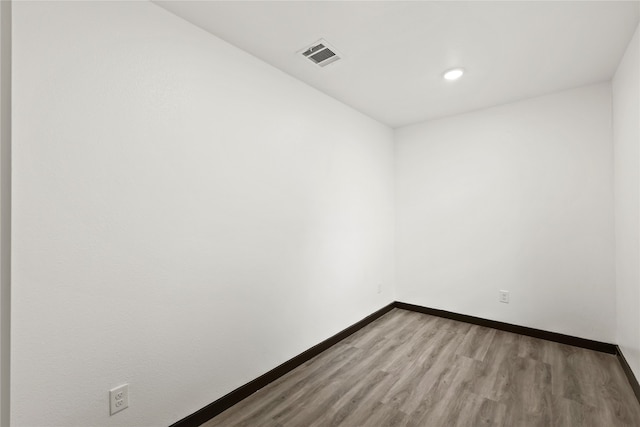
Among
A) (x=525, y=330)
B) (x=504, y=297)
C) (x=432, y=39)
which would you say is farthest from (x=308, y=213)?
Result: (x=525, y=330)

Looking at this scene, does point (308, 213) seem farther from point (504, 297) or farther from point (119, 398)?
point (504, 297)

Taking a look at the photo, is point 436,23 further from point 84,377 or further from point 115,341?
point 84,377

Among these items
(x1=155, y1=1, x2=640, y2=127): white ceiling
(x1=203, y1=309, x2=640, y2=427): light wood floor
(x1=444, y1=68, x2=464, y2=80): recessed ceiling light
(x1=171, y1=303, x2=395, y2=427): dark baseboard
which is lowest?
(x1=203, y1=309, x2=640, y2=427): light wood floor

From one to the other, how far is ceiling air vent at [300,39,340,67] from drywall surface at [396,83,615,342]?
1957mm

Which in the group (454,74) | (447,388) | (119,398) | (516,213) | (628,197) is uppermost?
(454,74)

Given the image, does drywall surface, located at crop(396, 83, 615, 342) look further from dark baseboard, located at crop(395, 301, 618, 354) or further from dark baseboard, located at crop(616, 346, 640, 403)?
dark baseboard, located at crop(616, 346, 640, 403)

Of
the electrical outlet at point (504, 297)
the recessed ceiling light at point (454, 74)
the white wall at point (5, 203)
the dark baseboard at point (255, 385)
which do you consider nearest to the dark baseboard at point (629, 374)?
the electrical outlet at point (504, 297)

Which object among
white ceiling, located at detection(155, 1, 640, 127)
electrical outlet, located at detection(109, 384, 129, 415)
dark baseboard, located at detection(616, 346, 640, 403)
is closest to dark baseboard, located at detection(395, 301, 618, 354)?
dark baseboard, located at detection(616, 346, 640, 403)

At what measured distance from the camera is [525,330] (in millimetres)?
2957

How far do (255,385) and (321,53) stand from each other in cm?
247

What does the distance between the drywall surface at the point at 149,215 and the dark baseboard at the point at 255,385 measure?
52 millimetres

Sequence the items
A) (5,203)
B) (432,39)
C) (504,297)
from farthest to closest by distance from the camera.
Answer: (504,297), (432,39), (5,203)

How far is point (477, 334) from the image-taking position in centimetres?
302

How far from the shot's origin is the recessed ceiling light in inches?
92.4
